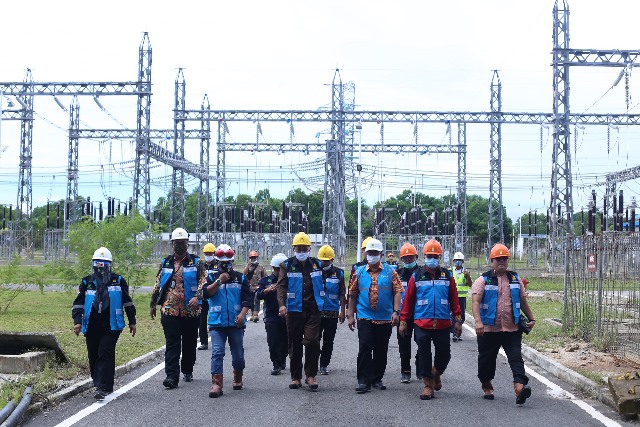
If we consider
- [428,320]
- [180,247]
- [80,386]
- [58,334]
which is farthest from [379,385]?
[58,334]

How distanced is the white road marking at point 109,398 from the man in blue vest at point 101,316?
0.15m

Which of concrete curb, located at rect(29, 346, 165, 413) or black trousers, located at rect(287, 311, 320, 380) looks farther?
black trousers, located at rect(287, 311, 320, 380)

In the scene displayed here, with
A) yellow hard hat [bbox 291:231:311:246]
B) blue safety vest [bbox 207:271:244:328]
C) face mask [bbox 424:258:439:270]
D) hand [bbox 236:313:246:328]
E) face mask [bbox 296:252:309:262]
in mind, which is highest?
yellow hard hat [bbox 291:231:311:246]

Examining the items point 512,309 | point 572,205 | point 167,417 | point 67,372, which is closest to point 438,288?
point 512,309

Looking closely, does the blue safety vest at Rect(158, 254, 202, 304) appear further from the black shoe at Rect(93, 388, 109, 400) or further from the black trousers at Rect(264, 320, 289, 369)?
the black trousers at Rect(264, 320, 289, 369)

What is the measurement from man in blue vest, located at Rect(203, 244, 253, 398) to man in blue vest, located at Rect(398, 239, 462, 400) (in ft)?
7.21

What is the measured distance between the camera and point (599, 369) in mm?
13836

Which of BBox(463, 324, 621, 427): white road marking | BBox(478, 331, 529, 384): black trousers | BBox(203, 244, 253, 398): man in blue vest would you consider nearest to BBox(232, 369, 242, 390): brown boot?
BBox(203, 244, 253, 398): man in blue vest

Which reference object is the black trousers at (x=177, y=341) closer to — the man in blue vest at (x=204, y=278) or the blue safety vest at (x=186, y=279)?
the blue safety vest at (x=186, y=279)

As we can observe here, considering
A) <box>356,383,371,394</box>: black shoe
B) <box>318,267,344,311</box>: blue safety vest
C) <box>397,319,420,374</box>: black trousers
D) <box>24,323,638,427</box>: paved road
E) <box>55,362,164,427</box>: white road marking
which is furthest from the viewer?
<box>318,267,344,311</box>: blue safety vest

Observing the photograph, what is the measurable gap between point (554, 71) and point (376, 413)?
1077 inches

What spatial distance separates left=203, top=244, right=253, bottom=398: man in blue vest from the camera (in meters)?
11.8

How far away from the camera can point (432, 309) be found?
1140cm

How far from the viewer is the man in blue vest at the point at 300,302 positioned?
12133 mm
